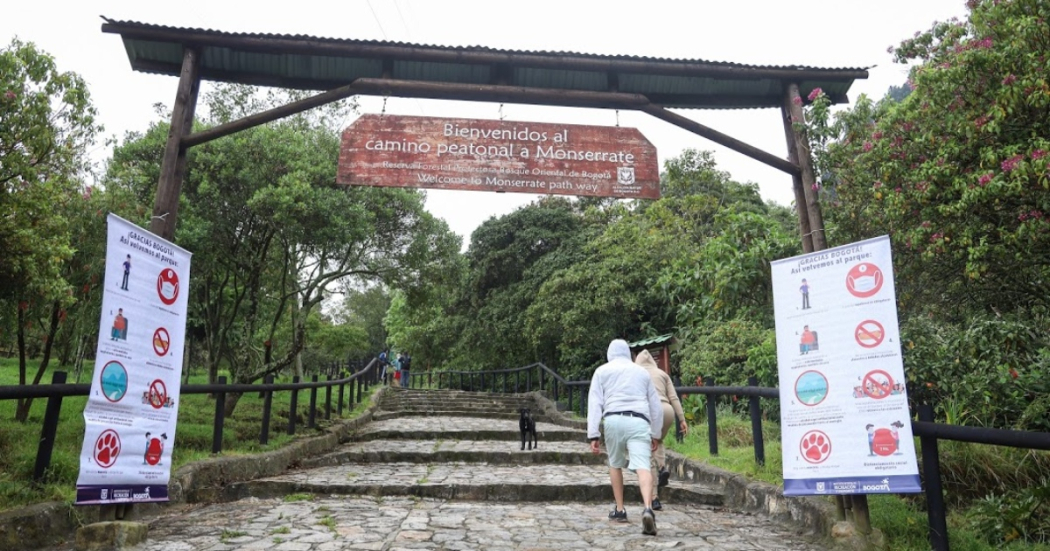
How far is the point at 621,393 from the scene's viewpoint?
5.35m

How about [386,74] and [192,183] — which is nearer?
[386,74]

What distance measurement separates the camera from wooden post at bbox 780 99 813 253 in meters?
6.08

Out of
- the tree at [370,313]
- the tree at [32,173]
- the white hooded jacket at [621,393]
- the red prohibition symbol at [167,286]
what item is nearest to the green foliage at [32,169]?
the tree at [32,173]

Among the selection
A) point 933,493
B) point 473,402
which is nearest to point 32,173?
point 933,493

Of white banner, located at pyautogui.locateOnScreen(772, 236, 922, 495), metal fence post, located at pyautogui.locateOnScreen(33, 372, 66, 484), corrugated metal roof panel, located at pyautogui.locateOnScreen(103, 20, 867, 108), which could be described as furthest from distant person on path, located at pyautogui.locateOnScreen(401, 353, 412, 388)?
white banner, located at pyautogui.locateOnScreen(772, 236, 922, 495)

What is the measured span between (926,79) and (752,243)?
4456 mm

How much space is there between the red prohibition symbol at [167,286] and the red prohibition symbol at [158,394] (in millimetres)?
550

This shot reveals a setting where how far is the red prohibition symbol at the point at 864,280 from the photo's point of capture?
4254mm

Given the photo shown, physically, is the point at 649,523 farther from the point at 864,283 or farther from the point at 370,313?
the point at 370,313

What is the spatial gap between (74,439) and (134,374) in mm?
3089

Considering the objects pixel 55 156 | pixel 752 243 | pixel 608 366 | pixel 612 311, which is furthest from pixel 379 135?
pixel 612 311

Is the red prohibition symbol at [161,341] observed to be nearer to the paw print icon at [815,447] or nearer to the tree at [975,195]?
the paw print icon at [815,447]

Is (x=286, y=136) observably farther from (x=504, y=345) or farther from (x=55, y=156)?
(x=504, y=345)

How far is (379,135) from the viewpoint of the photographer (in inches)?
246
